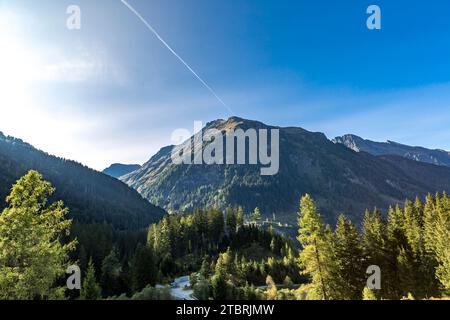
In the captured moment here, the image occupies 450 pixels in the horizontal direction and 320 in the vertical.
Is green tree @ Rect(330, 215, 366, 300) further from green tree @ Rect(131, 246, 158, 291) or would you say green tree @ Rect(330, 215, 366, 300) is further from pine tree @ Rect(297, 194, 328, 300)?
green tree @ Rect(131, 246, 158, 291)

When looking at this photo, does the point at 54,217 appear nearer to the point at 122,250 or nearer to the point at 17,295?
the point at 17,295

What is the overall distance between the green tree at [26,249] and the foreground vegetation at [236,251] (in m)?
0.06

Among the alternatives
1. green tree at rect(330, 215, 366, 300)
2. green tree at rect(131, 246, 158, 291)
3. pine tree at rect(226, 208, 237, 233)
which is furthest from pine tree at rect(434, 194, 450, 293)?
pine tree at rect(226, 208, 237, 233)

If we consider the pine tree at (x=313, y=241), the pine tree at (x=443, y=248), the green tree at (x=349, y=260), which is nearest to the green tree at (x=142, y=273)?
the green tree at (x=349, y=260)

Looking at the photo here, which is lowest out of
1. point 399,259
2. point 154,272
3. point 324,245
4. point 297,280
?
point 297,280

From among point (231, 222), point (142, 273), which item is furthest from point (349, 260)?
point (231, 222)

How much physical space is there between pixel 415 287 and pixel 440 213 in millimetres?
14680

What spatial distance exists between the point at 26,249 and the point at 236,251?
126m

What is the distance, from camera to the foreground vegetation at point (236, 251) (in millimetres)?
22719

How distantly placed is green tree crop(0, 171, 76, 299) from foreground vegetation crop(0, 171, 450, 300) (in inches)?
2.5

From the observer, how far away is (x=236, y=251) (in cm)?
14275

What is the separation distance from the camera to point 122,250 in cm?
17175

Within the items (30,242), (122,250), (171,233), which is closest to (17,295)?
(30,242)

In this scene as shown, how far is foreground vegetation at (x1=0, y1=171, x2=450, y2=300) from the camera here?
22.7 meters
